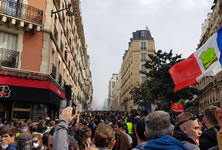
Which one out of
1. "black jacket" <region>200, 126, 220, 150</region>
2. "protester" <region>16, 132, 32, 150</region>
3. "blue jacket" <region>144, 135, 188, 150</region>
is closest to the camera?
"blue jacket" <region>144, 135, 188, 150</region>

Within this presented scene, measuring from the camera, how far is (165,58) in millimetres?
23656

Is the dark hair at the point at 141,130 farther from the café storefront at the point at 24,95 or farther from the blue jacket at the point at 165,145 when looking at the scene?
the café storefront at the point at 24,95

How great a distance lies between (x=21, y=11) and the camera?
13.1 meters

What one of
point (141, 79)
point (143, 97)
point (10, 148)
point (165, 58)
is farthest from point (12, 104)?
point (141, 79)

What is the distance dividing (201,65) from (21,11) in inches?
459

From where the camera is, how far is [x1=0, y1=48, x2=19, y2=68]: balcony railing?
12185 mm

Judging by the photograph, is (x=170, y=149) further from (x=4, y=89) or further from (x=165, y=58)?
(x=165, y=58)

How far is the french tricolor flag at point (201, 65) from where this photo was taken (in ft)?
17.0

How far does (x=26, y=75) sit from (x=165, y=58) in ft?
Answer: 52.4

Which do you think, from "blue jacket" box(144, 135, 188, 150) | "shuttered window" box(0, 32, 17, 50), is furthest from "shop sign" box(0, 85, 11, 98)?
"blue jacket" box(144, 135, 188, 150)

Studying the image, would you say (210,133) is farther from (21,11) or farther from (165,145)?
(21,11)

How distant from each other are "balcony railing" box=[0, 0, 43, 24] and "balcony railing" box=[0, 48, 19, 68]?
2279 mm

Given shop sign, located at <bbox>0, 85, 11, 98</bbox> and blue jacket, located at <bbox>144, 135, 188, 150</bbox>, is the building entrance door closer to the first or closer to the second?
shop sign, located at <bbox>0, 85, 11, 98</bbox>

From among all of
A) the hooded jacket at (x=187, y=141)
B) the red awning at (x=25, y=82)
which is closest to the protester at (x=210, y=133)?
the hooded jacket at (x=187, y=141)
